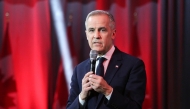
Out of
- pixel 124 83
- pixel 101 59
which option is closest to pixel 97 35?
pixel 101 59

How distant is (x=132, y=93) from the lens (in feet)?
4.90

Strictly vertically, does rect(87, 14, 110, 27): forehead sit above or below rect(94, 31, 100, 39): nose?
above

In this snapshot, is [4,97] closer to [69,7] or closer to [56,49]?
[56,49]

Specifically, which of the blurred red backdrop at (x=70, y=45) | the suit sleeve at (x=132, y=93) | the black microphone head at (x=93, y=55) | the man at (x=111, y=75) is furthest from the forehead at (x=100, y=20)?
the blurred red backdrop at (x=70, y=45)

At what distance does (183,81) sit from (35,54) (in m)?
1.33

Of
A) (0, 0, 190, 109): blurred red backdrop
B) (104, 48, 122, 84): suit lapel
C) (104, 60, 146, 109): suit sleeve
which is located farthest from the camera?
(0, 0, 190, 109): blurred red backdrop

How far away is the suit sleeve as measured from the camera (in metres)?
1.42

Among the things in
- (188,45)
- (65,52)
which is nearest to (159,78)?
(188,45)

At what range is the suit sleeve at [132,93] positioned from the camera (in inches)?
55.7

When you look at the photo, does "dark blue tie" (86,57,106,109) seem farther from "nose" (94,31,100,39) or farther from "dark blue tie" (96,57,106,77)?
"nose" (94,31,100,39)

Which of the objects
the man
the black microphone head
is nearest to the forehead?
the man

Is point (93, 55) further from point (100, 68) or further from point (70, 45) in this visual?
point (70, 45)

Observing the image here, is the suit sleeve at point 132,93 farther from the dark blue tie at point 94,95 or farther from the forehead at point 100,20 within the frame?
the forehead at point 100,20

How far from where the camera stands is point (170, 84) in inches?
97.7
